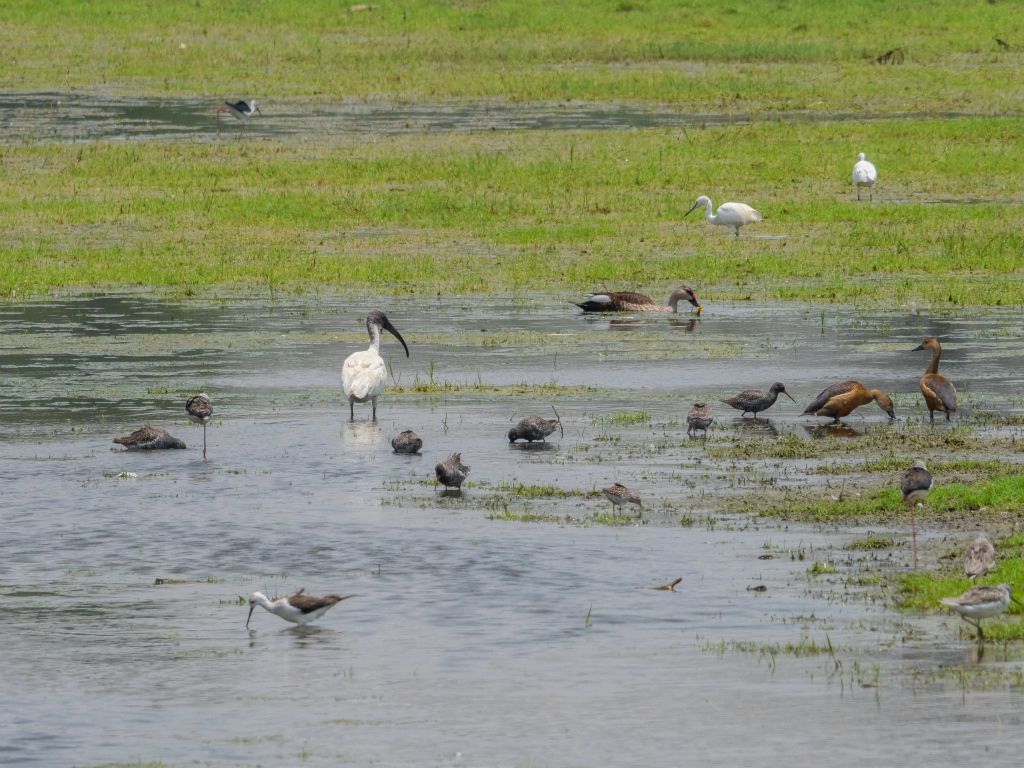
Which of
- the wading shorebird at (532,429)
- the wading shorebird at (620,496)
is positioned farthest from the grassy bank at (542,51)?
the wading shorebird at (620,496)

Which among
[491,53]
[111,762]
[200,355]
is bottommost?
[111,762]

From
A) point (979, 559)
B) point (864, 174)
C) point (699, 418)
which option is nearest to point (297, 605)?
point (979, 559)

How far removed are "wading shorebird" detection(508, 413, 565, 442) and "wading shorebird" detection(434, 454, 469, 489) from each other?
1604mm

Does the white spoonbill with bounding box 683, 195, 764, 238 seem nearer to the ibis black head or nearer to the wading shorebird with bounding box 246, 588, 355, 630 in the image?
the ibis black head

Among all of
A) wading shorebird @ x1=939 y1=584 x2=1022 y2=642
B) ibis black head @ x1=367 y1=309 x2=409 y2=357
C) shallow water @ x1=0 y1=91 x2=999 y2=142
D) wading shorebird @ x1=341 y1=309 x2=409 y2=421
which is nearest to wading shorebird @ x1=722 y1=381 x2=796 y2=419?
wading shorebird @ x1=341 y1=309 x2=409 y2=421

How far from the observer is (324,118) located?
146 ft

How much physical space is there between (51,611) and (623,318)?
12.4m

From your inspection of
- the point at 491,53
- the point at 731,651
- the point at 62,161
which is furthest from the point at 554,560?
the point at 491,53

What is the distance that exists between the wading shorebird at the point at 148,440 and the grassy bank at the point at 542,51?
29.4m

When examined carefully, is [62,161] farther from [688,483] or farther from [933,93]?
[688,483]

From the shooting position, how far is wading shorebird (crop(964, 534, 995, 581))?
11719 millimetres

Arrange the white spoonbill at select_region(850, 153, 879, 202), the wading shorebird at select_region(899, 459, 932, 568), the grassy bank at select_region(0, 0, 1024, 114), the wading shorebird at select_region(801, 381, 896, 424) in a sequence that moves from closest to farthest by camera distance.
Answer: the wading shorebird at select_region(899, 459, 932, 568), the wading shorebird at select_region(801, 381, 896, 424), the white spoonbill at select_region(850, 153, 879, 202), the grassy bank at select_region(0, 0, 1024, 114)

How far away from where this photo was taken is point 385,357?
2195 cm

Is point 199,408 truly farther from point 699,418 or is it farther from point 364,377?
point 699,418
